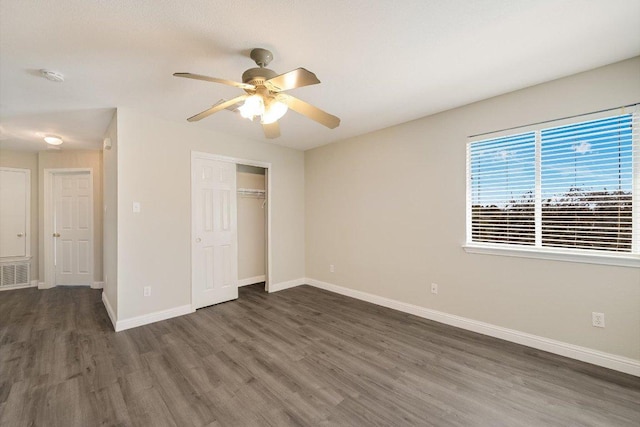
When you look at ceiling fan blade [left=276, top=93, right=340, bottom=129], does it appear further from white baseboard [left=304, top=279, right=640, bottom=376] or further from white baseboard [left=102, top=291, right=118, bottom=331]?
white baseboard [left=102, top=291, right=118, bottom=331]

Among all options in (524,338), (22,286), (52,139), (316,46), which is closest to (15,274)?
(22,286)

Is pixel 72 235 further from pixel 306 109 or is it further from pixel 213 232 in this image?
pixel 306 109

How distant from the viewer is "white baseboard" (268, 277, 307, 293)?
14.8 ft

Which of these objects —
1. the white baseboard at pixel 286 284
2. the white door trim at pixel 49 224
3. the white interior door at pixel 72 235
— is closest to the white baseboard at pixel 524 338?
the white baseboard at pixel 286 284

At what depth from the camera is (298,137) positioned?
164 inches

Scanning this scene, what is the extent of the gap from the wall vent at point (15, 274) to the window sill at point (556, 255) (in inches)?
286

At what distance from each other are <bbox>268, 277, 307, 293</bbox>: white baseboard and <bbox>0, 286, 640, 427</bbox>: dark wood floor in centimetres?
118

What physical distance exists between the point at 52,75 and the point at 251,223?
3200 millimetres

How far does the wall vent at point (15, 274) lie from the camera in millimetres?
4645

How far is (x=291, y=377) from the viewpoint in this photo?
2.16 m

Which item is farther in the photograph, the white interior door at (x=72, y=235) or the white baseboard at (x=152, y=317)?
the white interior door at (x=72, y=235)

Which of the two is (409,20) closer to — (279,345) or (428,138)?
(428,138)

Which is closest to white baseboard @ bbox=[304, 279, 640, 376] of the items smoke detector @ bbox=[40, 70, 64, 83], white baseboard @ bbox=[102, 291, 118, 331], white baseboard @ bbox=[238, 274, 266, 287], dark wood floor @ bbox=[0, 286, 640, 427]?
dark wood floor @ bbox=[0, 286, 640, 427]

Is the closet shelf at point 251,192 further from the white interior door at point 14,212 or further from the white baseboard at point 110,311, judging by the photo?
the white interior door at point 14,212
